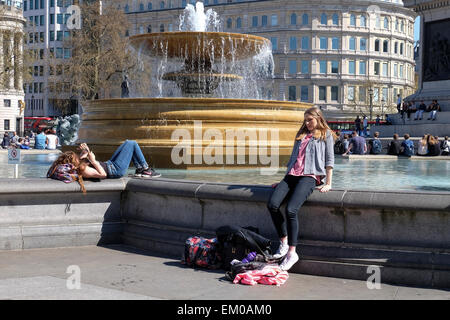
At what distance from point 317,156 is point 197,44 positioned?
8.85m

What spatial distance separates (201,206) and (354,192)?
5.80 feet

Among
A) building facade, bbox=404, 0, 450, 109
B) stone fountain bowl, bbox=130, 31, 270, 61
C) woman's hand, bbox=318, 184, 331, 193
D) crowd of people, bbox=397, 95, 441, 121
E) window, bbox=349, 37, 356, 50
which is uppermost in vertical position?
window, bbox=349, 37, 356, 50

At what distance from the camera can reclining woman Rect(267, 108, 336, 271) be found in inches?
246

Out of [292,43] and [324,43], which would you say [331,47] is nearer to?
[324,43]

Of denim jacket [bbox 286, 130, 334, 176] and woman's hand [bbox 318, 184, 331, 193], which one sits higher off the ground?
denim jacket [bbox 286, 130, 334, 176]

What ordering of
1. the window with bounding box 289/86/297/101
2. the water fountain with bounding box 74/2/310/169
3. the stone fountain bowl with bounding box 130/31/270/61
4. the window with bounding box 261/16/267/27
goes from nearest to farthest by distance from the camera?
the water fountain with bounding box 74/2/310/169
the stone fountain bowl with bounding box 130/31/270/61
the window with bounding box 289/86/297/101
the window with bounding box 261/16/267/27

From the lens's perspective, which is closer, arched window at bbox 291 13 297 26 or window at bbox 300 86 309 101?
arched window at bbox 291 13 297 26

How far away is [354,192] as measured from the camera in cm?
617

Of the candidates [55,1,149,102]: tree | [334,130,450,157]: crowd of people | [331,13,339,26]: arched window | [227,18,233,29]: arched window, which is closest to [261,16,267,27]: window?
[227,18,233,29]: arched window

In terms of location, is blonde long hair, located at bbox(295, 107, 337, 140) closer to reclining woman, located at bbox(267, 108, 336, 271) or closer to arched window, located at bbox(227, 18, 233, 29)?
reclining woman, located at bbox(267, 108, 336, 271)

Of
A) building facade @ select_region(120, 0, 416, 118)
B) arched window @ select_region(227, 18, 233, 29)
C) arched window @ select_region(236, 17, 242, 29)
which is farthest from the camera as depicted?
arched window @ select_region(227, 18, 233, 29)

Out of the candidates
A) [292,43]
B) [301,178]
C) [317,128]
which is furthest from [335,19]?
[301,178]
